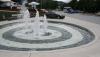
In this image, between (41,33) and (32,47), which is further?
(41,33)

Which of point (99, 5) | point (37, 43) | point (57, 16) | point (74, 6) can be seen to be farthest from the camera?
point (74, 6)

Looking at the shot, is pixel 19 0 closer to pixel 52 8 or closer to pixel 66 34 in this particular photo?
pixel 52 8

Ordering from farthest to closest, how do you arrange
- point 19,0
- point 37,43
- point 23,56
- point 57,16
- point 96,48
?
point 19,0 → point 57,16 → point 37,43 → point 96,48 → point 23,56

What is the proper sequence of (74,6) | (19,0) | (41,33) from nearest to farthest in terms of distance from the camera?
(41,33) → (74,6) → (19,0)

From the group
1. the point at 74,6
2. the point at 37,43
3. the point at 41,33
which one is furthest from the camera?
the point at 74,6

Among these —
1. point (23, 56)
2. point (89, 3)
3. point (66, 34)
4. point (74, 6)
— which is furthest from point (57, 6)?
point (23, 56)

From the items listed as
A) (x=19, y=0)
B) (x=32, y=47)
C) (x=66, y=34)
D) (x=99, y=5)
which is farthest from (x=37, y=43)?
(x=19, y=0)

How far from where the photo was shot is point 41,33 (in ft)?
63.2

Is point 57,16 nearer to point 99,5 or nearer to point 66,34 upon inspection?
point 66,34

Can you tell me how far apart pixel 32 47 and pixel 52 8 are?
4040 cm

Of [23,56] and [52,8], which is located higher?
[23,56]

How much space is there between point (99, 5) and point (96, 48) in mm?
33408

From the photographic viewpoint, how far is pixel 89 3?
4697 cm

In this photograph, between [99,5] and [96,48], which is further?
[99,5]
